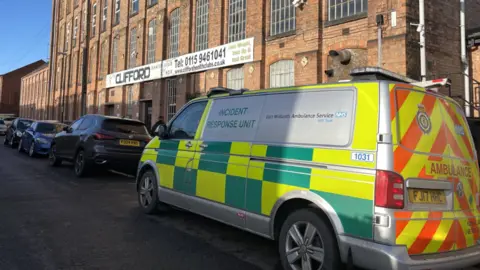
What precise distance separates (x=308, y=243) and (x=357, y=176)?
2.76 ft

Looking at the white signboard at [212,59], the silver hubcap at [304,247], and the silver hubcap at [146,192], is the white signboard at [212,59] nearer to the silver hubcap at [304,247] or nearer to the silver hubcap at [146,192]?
the silver hubcap at [146,192]

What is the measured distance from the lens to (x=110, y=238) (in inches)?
202

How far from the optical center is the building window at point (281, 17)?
559 inches

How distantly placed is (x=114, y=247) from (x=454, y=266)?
370cm

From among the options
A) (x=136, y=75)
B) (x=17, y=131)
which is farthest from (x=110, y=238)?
(x=136, y=75)

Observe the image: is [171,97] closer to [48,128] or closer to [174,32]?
[174,32]

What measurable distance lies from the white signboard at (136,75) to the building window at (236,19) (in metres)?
5.95

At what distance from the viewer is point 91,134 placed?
32.8ft

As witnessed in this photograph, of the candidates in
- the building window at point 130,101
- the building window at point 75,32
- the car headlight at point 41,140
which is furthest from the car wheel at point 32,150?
the building window at point 75,32

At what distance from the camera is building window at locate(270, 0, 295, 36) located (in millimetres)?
14203

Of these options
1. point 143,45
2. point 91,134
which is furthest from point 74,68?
point 91,134

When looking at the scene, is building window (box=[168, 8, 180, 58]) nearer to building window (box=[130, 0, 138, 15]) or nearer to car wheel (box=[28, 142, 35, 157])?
building window (box=[130, 0, 138, 15])

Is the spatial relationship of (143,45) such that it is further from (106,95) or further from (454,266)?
(454,266)

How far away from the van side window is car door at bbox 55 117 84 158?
6.06 m
